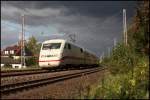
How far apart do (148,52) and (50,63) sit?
21922 mm

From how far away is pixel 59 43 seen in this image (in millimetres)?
33062

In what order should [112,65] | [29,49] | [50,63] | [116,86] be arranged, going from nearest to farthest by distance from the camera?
[116,86] → [112,65] → [50,63] → [29,49]

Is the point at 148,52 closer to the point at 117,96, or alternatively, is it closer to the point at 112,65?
the point at 117,96

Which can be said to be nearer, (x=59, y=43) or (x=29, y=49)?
(x=59, y=43)

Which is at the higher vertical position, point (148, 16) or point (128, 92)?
point (148, 16)

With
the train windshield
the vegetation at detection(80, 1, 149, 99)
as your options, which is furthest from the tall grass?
the train windshield

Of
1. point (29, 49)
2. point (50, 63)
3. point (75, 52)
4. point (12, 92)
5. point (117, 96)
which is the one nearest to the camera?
point (117, 96)

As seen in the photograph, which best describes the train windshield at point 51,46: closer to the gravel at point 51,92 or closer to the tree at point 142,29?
the gravel at point 51,92

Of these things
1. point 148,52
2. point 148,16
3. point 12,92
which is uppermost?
point 148,16

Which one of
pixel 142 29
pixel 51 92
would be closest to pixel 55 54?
pixel 51 92

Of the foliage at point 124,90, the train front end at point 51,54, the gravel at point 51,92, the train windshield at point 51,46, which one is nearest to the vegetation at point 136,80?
the foliage at point 124,90

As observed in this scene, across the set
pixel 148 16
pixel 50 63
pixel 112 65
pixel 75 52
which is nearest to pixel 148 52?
pixel 148 16

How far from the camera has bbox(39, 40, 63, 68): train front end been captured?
31812 mm

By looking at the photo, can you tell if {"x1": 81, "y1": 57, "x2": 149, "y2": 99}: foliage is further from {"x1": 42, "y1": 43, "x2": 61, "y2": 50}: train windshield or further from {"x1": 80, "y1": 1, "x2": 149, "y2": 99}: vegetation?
{"x1": 42, "y1": 43, "x2": 61, "y2": 50}: train windshield
